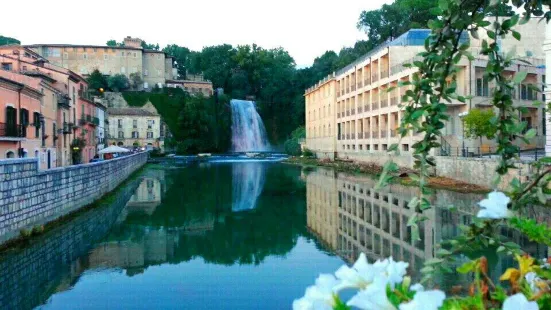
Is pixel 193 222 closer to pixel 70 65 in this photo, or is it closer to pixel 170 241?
pixel 170 241

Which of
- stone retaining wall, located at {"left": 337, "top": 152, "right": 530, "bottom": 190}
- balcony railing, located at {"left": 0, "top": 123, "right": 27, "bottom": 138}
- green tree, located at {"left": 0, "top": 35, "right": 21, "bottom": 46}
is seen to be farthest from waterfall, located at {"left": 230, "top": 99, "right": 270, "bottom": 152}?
green tree, located at {"left": 0, "top": 35, "right": 21, "bottom": 46}

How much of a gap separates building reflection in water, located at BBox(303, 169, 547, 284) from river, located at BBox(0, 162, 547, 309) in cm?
5

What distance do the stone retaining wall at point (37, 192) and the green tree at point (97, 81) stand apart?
54.1 metres

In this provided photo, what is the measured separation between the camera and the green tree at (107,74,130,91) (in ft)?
244

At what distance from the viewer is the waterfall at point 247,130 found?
75.4 meters

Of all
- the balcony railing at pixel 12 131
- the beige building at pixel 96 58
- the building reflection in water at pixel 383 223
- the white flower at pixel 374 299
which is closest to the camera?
the white flower at pixel 374 299

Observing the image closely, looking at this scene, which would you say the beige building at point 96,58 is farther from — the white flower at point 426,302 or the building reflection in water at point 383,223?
the white flower at point 426,302

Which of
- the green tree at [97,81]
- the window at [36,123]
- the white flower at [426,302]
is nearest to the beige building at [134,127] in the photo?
the green tree at [97,81]

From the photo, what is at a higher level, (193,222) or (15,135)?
(15,135)

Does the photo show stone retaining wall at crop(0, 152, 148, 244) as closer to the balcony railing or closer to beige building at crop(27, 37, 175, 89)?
the balcony railing

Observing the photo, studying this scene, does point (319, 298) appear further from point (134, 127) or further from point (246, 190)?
point (134, 127)

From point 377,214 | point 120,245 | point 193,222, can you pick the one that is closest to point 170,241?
point 120,245

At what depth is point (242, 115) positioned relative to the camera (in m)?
76.8

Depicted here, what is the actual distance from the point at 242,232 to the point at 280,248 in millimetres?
2739
